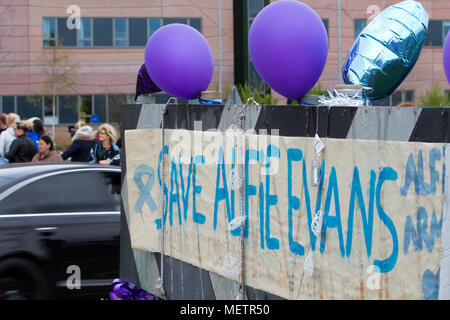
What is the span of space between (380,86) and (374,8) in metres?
21.7

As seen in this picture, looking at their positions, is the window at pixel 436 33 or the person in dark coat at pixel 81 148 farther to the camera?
the window at pixel 436 33

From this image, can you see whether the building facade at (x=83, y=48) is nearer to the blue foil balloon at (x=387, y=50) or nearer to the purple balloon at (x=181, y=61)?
the purple balloon at (x=181, y=61)

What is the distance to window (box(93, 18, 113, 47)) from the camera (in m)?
37.4

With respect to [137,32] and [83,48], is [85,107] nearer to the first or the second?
[83,48]

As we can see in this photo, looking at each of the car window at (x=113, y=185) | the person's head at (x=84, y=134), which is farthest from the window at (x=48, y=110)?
the car window at (x=113, y=185)

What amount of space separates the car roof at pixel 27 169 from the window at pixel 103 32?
32052 mm

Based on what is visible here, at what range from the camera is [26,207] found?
231 inches

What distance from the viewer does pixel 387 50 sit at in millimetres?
3371

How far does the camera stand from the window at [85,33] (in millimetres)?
37688

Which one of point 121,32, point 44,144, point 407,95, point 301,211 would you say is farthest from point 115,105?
point 301,211

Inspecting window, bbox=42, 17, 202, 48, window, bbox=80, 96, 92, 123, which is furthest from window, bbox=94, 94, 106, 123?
window, bbox=42, 17, 202, 48

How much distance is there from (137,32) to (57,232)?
32.4 metres
